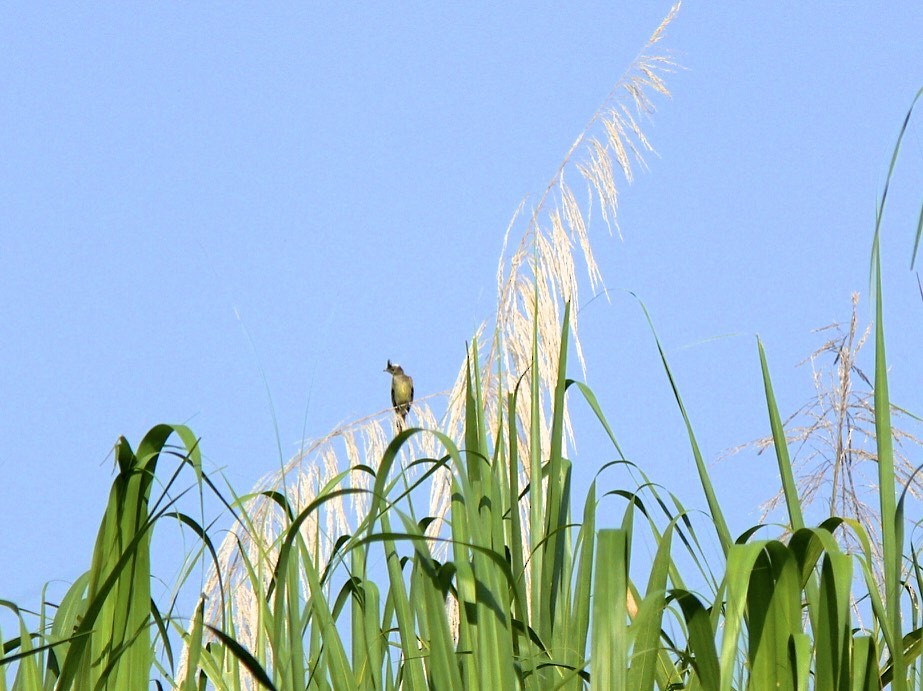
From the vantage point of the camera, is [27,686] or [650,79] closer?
[27,686]

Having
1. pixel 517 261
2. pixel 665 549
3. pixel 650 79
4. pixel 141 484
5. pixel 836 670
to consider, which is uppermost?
pixel 650 79

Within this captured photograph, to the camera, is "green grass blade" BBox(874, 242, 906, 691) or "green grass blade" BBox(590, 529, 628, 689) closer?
"green grass blade" BBox(590, 529, 628, 689)

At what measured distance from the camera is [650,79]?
11.3 ft

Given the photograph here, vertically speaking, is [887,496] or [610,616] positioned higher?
[887,496]

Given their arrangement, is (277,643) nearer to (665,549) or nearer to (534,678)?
(534,678)

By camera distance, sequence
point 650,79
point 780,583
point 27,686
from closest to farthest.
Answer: point 780,583 → point 27,686 → point 650,79

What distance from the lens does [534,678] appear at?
43.7 inches

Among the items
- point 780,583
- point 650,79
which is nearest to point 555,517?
point 780,583

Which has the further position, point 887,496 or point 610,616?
point 887,496

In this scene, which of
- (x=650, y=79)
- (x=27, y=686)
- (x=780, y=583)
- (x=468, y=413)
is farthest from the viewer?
(x=650, y=79)

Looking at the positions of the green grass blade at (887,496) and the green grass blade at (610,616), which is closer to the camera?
the green grass blade at (610,616)

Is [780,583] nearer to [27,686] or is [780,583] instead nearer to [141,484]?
[141,484]

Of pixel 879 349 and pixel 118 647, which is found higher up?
pixel 879 349

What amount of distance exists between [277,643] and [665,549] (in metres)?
0.37
